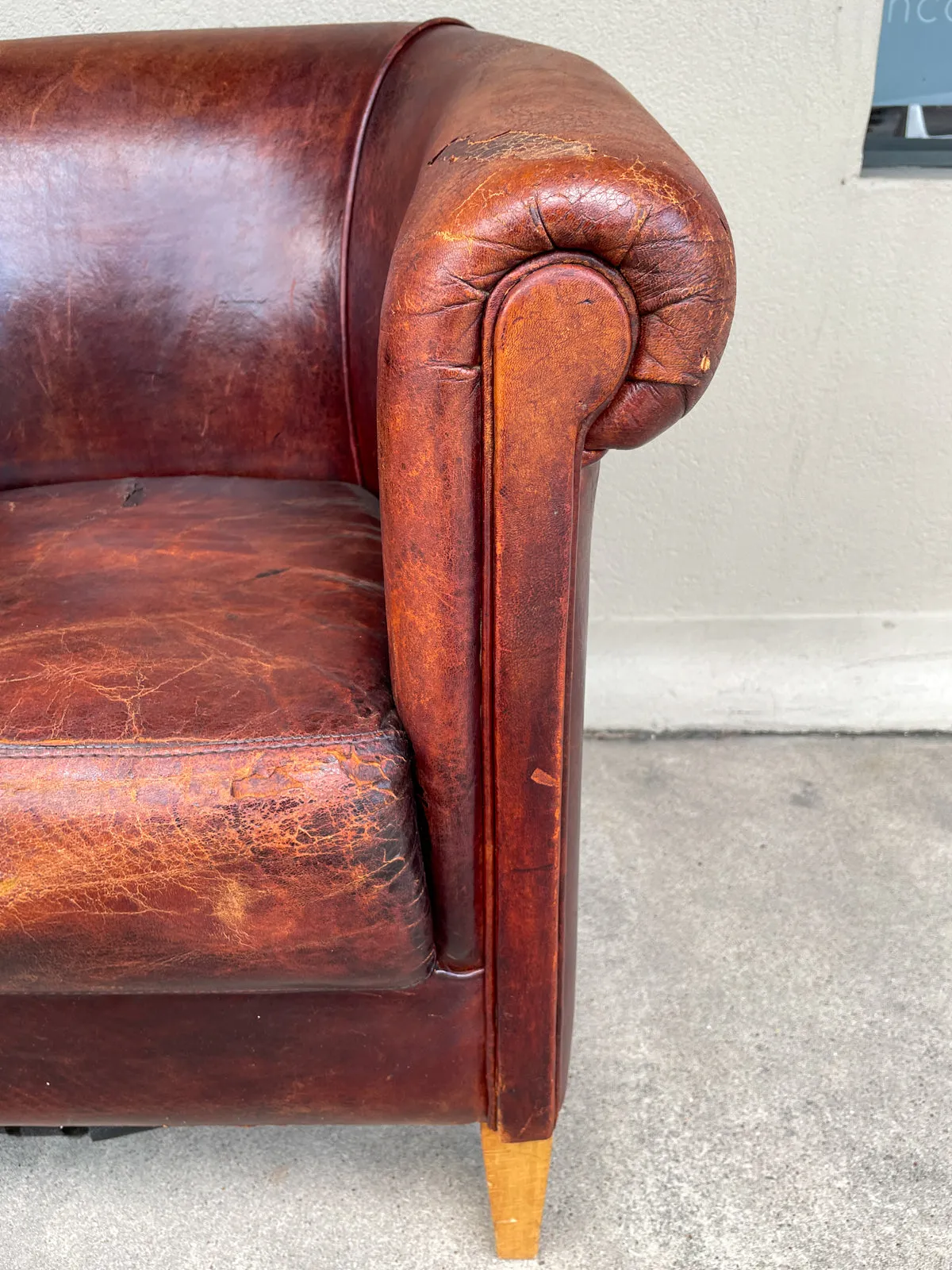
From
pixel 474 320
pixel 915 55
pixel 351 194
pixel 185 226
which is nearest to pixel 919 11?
pixel 915 55

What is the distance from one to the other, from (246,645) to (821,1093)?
2.34ft

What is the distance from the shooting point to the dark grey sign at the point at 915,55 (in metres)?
1.58

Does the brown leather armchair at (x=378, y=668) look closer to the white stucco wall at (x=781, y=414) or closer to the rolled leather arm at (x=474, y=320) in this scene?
the rolled leather arm at (x=474, y=320)

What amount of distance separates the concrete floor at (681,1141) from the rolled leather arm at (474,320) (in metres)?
0.36

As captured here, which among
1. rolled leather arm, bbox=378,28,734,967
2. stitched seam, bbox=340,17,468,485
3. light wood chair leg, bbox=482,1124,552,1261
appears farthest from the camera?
stitched seam, bbox=340,17,468,485

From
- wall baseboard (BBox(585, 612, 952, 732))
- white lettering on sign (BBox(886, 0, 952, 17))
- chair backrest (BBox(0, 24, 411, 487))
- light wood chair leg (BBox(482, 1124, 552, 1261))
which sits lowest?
wall baseboard (BBox(585, 612, 952, 732))

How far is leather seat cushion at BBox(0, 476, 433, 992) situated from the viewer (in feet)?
2.51

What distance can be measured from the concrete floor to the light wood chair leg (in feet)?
0.10

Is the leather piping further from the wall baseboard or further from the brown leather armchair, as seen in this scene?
the wall baseboard

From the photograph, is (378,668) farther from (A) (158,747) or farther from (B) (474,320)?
(B) (474,320)

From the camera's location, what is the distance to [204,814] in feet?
2.50

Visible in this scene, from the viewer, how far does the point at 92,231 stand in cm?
124

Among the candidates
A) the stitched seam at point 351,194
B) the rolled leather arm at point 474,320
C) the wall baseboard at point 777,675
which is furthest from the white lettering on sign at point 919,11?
the rolled leather arm at point 474,320

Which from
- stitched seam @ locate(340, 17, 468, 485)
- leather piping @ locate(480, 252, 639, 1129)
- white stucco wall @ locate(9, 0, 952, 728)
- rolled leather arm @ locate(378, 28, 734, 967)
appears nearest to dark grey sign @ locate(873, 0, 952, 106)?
white stucco wall @ locate(9, 0, 952, 728)
